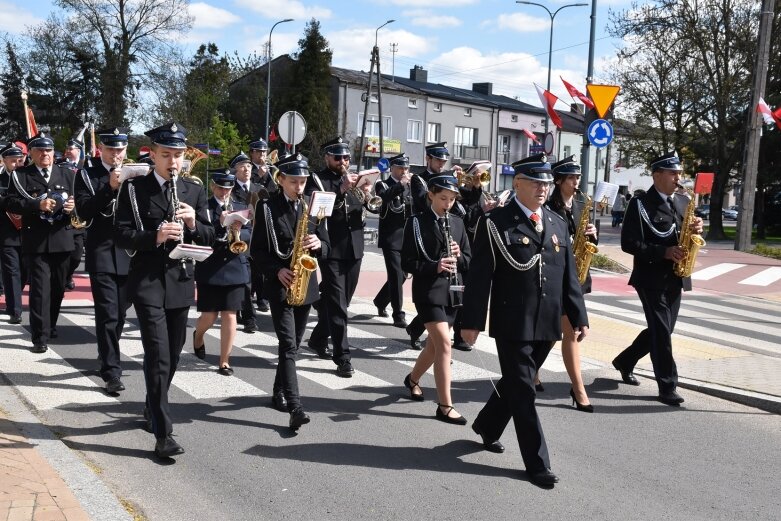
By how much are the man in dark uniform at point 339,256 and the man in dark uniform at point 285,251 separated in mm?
1235

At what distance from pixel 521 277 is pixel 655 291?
254 cm

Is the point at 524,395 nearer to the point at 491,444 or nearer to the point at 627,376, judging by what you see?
the point at 491,444

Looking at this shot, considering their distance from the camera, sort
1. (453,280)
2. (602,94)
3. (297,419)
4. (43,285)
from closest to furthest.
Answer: (297,419) < (453,280) < (43,285) < (602,94)

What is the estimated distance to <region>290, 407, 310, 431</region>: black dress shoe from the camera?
620cm

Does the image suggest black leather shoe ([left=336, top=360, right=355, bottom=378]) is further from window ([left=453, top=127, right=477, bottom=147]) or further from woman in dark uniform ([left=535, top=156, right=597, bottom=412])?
window ([left=453, top=127, right=477, bottom=147])

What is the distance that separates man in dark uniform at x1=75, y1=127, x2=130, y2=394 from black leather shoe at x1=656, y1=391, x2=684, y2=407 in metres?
4.74

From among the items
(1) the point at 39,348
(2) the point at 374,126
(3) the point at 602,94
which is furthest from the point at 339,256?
(2) the point at 374,126

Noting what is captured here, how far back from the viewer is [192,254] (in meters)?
5.46

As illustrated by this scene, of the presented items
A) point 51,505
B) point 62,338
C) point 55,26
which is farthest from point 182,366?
point 55,26

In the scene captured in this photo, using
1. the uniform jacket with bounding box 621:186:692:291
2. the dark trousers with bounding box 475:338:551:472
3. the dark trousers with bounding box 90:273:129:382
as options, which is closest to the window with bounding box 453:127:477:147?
the uniform jacket with bounding box 621:186:692:291

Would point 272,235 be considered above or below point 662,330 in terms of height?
above

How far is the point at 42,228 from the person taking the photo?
8.77m

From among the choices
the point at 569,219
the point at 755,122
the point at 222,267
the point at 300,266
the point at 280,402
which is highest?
the point at 755,122

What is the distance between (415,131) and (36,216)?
59.0 metres
